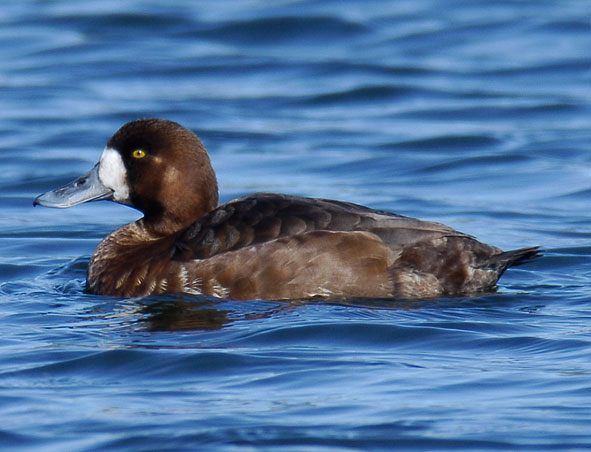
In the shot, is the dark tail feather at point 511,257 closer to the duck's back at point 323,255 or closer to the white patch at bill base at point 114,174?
the duck's back at point 323,255

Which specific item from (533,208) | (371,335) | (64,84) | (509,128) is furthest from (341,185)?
(64,84)

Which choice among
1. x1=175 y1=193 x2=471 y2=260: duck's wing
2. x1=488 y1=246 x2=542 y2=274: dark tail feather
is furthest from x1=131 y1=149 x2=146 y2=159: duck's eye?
x1=488 y1=246 x2=542 y2=274: dark tail feather

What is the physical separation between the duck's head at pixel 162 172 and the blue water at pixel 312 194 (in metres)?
0.64

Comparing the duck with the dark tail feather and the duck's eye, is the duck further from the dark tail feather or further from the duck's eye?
the duck's eye

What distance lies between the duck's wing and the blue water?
0.30 meters

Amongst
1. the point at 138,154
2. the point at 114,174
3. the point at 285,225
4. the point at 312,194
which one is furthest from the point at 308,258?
the point at 312,194

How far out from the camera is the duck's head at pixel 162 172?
6930mm

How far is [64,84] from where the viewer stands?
1406cm

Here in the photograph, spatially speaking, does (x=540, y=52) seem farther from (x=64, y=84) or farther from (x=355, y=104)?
(x=64, y=84)

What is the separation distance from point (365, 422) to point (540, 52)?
1069 cm

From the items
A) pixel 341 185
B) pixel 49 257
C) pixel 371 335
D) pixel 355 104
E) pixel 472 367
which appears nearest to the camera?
pixel 472 367

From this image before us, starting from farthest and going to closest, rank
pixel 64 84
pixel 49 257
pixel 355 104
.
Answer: pixel 64 84 < pixel 355 104 < pixel 49 257

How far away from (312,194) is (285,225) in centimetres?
334

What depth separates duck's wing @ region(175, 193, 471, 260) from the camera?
6398 millimetres
